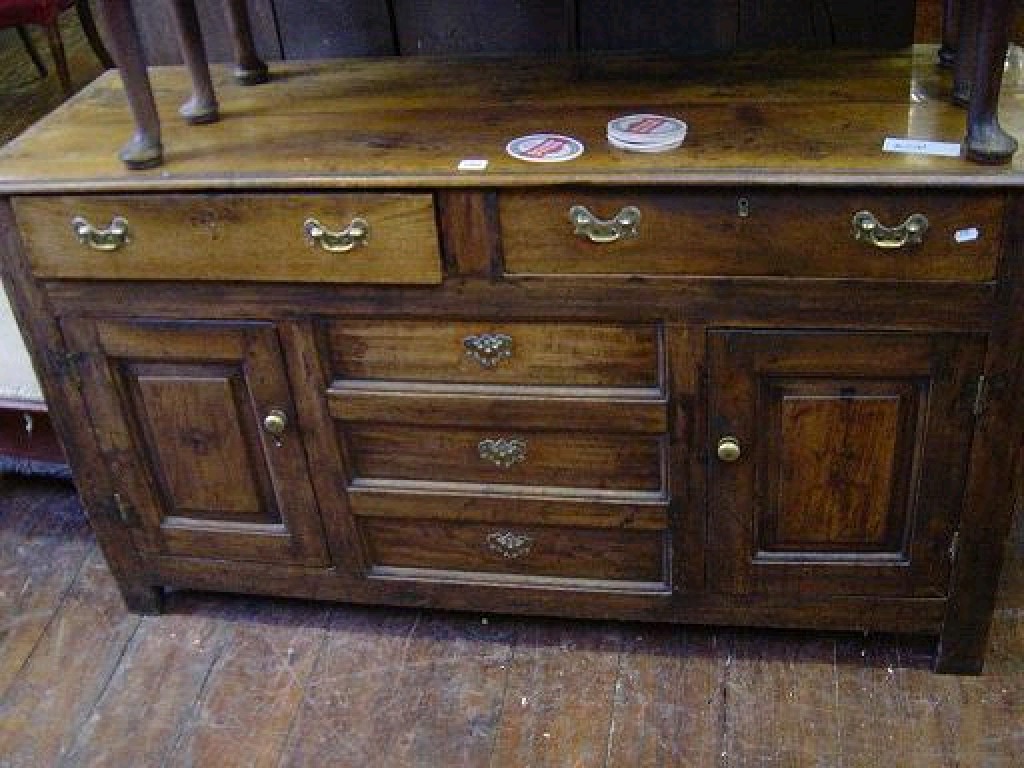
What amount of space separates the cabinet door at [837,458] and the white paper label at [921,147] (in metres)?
0.24

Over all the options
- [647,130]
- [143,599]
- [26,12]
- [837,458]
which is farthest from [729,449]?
[26,12]

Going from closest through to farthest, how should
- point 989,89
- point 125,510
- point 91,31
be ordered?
point 989,89
point 125,510
point 91,31

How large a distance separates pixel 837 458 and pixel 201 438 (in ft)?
3.23

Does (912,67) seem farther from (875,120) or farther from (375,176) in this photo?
(375,176)

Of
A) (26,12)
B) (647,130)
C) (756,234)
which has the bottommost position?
(26,12)

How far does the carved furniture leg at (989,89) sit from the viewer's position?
51.1 inches

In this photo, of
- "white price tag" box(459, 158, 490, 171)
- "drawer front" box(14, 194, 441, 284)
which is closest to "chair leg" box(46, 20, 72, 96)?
"drawer front" box(14, 194, 441, 284)

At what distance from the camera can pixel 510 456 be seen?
1.68 metres

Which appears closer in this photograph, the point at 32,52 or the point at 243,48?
the point at 243,48

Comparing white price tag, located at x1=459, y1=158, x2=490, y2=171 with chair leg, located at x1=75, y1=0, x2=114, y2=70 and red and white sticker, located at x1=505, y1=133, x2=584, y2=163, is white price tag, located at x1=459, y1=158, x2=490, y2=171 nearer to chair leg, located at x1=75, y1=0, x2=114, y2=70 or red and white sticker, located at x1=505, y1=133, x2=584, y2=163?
red and white sticker, located at x1=505, y1=133, x2=584, y2=163

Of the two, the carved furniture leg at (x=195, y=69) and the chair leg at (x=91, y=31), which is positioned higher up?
the carved furniture leg at (x=195, y=69)

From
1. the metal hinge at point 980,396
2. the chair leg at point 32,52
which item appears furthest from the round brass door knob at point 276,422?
the chair leg at point 32,52

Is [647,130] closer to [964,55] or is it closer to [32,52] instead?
[964,55]

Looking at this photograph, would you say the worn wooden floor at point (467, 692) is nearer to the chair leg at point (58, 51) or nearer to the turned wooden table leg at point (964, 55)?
the turned wooden table leg at point (964, 55)
